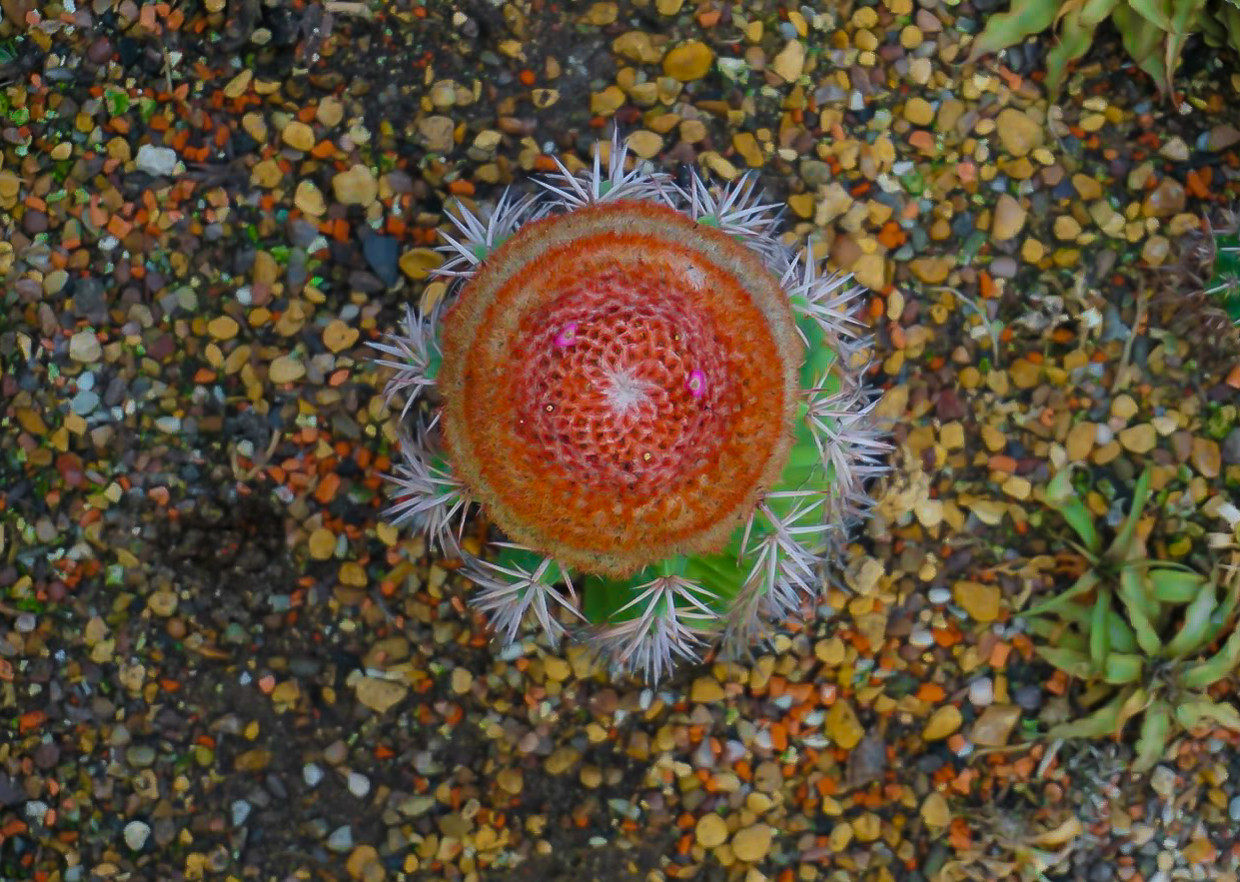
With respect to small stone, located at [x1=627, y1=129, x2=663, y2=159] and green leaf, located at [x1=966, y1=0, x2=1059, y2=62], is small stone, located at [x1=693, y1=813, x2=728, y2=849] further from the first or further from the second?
green leaf, located at [x1=966, y1=0, x2=1059, y2=62]

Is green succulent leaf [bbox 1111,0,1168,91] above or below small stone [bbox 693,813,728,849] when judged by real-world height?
above

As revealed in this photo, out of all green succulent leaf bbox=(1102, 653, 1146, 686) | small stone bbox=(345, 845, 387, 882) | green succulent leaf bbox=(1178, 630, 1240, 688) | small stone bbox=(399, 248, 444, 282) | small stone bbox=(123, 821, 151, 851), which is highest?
small stone bbox=(399, 248, 444, 282)

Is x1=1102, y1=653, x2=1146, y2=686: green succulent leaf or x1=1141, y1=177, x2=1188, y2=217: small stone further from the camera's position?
x1=1141, y1=177, x2=1188, y2=217: small stone

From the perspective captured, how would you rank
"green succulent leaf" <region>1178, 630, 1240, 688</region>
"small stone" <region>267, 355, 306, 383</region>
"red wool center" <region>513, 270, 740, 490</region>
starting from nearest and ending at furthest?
"red wool center" <region>513, 270, 740, 490</region> → "green succulent leaf" <region>1178, 630, 1240, 688</region> → "small stone" <region>267, 355, 306, 383</region>

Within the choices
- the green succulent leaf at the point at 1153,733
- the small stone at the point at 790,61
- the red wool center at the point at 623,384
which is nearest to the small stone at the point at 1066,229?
the small stone at the point at 790,61

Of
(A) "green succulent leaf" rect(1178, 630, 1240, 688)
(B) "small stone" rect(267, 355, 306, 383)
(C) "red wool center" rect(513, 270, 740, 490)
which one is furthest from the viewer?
(B) "small stone" rect(267, 355, 306, 383)

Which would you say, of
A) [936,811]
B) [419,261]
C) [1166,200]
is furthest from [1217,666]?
[419,261]

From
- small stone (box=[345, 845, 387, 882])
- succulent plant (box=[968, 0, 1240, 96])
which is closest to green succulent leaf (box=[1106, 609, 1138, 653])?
succulent plant (box=[968, 0, 1240, 96])
